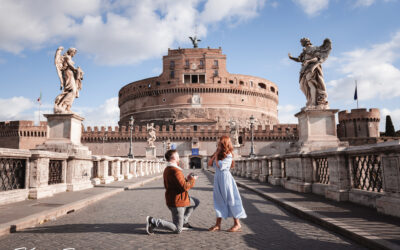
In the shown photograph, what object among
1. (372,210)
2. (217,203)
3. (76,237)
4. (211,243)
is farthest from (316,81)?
(76,237)

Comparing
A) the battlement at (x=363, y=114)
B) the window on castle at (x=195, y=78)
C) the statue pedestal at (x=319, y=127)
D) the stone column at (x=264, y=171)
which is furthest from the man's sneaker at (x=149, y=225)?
the window on castle at (x=195, y=78)

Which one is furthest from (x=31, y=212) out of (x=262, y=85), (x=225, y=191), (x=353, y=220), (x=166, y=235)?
(x=262, y=85)

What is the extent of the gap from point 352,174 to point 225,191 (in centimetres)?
309

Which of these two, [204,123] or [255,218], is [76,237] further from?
[204,123]

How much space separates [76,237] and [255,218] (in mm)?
2904

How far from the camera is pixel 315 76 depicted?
27.3ft

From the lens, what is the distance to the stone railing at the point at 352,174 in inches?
175

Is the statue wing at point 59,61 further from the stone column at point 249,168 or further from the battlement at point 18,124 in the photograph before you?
the battlement at point 18,124

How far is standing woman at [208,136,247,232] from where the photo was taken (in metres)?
4.33

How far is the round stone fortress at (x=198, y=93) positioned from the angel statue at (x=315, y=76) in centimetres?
5236

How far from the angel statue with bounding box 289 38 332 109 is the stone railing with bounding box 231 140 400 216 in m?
1.59

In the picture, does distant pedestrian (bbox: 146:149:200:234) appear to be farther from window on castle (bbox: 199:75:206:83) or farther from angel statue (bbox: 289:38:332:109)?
window on castle (bbox: 199:75:206:83)

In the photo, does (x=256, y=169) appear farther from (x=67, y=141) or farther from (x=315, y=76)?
(x=67, y=141)

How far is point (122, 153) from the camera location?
176 ft
